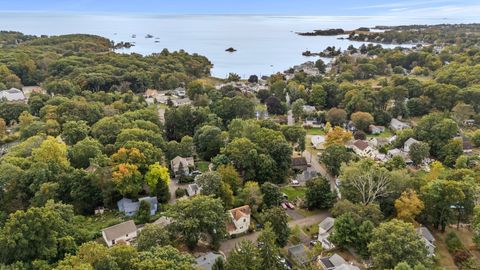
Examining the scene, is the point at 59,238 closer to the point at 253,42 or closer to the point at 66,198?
the point at 66,198

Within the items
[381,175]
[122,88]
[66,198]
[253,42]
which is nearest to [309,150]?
[381,175]

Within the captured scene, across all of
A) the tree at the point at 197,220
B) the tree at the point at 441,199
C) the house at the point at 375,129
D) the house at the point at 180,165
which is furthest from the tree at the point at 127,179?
the house at the point at 375,129

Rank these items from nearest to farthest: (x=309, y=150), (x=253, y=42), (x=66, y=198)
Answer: (x=66, y=198)
(x=309, y=150)
(x=253, y=42)

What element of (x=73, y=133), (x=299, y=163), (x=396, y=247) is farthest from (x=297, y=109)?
(x=396, y=247)

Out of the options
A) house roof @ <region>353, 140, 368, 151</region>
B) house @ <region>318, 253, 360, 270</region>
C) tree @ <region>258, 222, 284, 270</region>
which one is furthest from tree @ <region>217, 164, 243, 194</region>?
house roof @ <region>353, 140, 368, 151</region>

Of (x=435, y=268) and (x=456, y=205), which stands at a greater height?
(x=456, y=205)

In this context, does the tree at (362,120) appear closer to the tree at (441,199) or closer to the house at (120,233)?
the tree at (441,199)

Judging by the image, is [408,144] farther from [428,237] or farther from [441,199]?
[428,237]
